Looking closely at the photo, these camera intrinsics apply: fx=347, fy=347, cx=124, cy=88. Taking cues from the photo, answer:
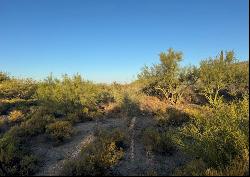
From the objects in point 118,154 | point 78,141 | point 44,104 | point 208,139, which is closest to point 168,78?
point 44,104

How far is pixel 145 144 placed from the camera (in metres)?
14.2

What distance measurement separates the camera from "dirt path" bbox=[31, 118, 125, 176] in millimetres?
12305

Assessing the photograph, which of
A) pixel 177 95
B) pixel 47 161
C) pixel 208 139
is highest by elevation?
pixel 177 95

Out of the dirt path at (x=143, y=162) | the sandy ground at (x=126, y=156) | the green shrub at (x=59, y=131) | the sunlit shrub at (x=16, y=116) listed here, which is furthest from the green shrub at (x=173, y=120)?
the sunlit shrub at (x=16, y=116)

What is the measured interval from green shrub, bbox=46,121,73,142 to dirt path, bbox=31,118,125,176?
0.34m

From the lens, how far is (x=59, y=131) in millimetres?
16141

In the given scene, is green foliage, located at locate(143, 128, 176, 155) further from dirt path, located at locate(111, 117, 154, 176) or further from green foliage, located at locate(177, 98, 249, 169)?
green foliage, located at locate(177, 98, 249, 169)

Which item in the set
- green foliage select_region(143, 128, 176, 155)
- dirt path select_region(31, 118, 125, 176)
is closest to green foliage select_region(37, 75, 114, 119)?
dirt path select_region(31, 118, 125, 176)

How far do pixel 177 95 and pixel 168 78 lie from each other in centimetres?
198

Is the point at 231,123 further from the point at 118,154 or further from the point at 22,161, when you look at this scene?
the point at 22,161

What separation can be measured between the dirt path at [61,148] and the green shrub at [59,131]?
1.11 feet

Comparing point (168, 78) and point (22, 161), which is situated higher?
point (168, 78)

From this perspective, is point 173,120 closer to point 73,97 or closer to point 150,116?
point 150,116

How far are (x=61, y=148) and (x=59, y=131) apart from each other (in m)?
1.61
